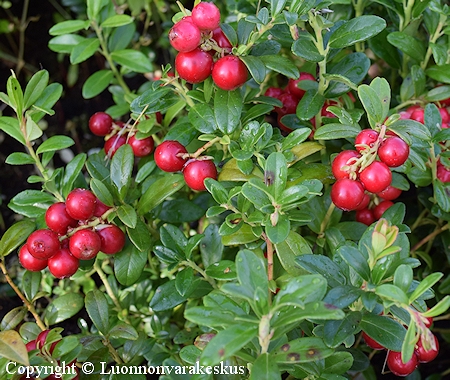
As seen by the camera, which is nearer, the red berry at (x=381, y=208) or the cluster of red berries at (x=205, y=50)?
the cluster of red berries at (x=205, y=50)

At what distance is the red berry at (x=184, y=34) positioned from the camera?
119 cm

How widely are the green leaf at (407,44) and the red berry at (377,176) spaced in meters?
0.56

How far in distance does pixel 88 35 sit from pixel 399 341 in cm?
211

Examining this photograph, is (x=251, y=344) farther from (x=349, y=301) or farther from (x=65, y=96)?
(x=65, y=96)

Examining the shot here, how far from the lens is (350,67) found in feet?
4.91

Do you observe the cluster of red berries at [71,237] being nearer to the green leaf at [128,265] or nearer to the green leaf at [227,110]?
the green leaf at [128,265]

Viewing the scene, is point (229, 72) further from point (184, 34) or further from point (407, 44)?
point (407, 44)

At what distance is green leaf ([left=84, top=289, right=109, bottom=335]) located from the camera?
1.39 m

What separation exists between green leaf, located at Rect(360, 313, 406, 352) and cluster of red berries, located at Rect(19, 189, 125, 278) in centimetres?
66

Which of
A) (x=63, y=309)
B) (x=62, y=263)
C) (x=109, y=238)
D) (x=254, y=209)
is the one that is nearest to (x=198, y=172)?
(x=254, y=209)

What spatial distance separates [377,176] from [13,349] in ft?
2.89

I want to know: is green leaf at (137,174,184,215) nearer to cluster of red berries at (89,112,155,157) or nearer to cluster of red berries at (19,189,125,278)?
cluster of red berries at (19,189,125,278)

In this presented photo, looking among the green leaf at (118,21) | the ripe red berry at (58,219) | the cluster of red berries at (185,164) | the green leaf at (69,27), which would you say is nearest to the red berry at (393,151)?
the cluster of red berries at (185,164)

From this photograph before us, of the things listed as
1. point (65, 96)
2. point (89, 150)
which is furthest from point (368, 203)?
point (65, 96)
